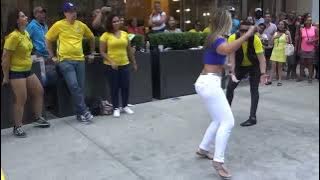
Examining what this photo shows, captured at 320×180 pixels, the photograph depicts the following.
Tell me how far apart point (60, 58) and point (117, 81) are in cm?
93

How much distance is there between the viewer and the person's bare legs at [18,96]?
614 centimetres

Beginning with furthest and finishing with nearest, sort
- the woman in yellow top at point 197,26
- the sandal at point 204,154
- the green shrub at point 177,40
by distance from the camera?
the woman in yellow top at point 197,26
the green shrub at point 177,40
the sandal at point 204,154

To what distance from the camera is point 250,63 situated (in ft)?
21.5

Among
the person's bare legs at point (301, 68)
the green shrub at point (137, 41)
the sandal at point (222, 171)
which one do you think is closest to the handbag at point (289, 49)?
the person's bare legs at point (301, 68)

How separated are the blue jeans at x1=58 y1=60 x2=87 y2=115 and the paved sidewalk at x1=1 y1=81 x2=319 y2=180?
284mm

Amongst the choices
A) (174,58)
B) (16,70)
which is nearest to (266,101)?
(174,58)

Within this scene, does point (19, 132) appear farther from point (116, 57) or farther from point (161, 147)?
point (161, 147)

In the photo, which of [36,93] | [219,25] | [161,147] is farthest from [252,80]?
[36,93]

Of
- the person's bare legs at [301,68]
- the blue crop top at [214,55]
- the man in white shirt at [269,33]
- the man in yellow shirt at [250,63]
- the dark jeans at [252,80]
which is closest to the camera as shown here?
the blue crop top at [214,55]

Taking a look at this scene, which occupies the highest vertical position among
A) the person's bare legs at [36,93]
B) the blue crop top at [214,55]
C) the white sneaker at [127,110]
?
the blue crop top at [214,55]

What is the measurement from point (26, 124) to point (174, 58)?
295 cm

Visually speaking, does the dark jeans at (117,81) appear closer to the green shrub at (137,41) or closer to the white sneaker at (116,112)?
the white sneaker at (116,112)

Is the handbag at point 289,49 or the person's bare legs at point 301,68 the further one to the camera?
the person's bare legs at point 301,68

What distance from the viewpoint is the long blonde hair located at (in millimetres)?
4582
